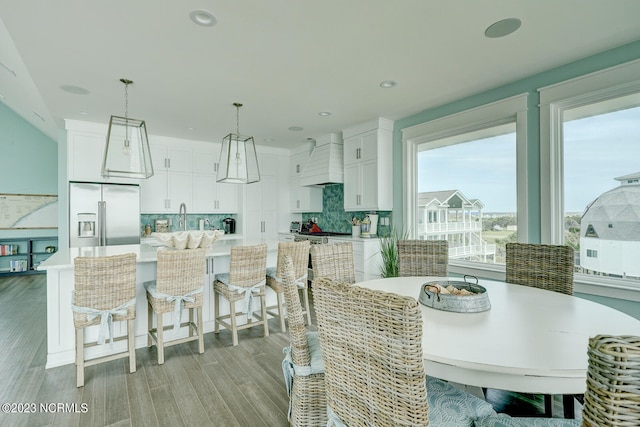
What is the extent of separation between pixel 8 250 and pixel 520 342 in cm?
876

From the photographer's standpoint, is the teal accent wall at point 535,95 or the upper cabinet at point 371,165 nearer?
the teal accent wall at point 535,95

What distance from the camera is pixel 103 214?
4.62 m

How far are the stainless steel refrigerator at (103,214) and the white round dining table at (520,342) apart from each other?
15.6ft

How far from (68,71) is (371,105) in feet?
10.5

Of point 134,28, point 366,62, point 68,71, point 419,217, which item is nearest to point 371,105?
point 366,62

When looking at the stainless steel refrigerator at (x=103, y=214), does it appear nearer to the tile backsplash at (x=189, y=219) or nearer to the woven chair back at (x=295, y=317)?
the tile backsplash at (x=189, y=219)

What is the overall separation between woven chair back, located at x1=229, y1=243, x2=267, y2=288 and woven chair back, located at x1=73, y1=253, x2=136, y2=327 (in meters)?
0.82

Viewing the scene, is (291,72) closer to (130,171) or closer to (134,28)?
(134,28)

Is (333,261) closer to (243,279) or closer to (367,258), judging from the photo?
(243,279)

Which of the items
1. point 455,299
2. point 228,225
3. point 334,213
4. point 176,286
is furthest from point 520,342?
point 228,225

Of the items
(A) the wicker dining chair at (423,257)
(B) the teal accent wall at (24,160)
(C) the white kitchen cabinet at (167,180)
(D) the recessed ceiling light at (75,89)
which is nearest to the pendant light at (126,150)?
(D) the recessed ceiling light at (75,89)

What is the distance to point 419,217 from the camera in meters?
4.34

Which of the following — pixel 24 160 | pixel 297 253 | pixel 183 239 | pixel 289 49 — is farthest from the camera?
pixel 24 160

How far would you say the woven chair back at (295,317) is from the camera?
5.11 feet
